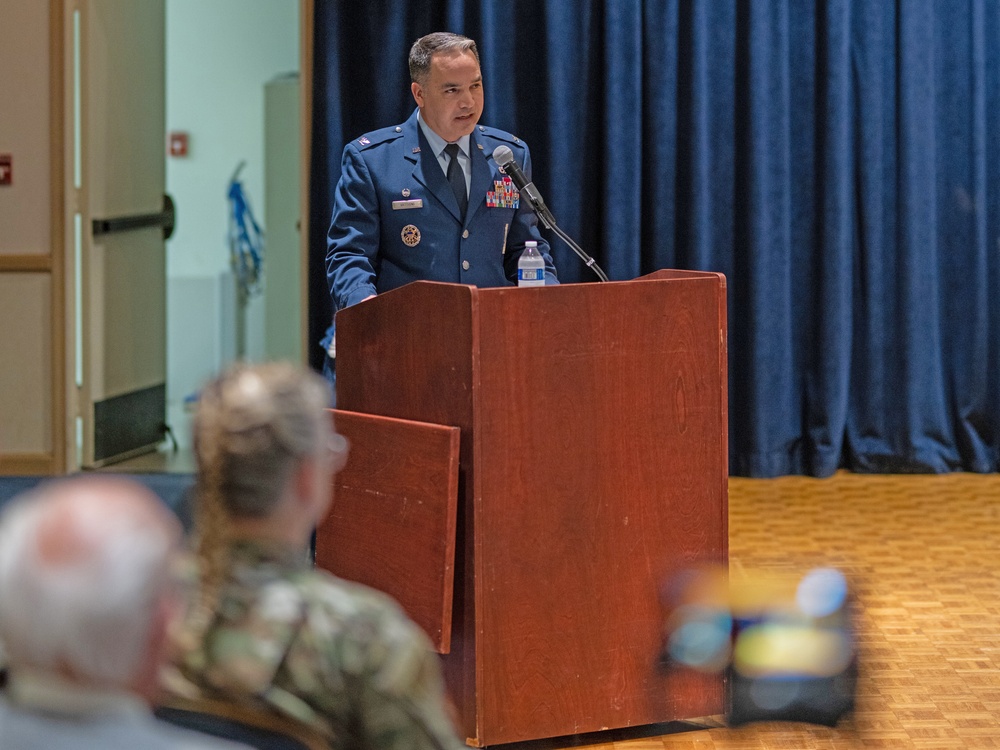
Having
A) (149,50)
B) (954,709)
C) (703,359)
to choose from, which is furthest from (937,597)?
(149,50)

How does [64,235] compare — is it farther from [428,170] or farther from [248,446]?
[248,446]

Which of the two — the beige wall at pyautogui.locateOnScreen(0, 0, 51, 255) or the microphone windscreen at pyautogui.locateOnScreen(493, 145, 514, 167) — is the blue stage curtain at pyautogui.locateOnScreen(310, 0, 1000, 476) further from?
the microphone windscreen at pyautogui.locateOnScreen(493, 145, 514, 167)

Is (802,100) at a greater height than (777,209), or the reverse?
(802,100)

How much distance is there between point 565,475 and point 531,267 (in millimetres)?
552

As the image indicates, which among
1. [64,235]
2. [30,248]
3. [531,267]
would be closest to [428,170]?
[531,267]

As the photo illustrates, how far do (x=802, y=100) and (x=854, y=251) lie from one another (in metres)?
0.61

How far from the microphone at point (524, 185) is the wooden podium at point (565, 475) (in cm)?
23

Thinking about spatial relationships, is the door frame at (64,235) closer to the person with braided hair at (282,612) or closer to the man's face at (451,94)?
the man's face at (451,94)

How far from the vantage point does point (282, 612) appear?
1206 mm

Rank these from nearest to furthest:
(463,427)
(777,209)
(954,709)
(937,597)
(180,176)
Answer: (463,427), (954,709), (937,597), (777,209), (180,176)

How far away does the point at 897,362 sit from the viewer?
17.5ft

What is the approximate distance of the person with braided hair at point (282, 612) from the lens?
3.93 feet

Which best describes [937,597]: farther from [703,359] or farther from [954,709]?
[703,359]

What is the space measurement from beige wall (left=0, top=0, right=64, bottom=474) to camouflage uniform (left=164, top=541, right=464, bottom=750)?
4084mm
